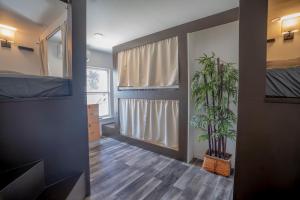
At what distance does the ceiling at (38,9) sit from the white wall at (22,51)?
62 millimetres

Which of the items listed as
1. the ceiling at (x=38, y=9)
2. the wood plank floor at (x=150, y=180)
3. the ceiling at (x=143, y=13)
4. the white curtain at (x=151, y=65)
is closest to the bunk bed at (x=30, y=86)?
the ceiling at (x=38, y=9)

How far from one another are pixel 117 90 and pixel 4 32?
2452 millimetres

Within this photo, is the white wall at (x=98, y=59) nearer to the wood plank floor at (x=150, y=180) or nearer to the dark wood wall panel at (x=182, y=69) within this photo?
the dark wood wall panel at (x=182, y=69)

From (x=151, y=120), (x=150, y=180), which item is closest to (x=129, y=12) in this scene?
(x=151, y=120)

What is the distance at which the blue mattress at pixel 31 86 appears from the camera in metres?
1.14

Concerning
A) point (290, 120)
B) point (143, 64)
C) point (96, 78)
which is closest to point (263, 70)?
point (290, 120)

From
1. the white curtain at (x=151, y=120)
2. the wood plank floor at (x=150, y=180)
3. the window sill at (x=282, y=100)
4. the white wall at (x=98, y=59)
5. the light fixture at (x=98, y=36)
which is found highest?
the light fixture at (x=98, y=36)

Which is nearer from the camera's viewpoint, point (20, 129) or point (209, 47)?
point (20, 129)

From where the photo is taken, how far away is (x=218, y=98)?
2199 millimetres

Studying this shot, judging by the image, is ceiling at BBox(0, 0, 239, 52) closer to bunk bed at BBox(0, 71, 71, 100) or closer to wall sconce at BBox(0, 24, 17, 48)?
wall sconce at BBox(0, 24, 17, 48)

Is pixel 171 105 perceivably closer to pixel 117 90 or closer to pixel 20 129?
pixel 117 90

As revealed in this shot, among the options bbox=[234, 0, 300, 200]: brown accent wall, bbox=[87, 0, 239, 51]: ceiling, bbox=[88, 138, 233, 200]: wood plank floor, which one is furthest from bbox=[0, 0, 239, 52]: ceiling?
bbox=[88, 138, 233, 200]: wood plank floor

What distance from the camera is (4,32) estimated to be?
138cm

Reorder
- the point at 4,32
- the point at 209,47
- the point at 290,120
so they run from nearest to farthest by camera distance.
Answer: the point at 290,120
the point at 4,32
the point at 209,47
